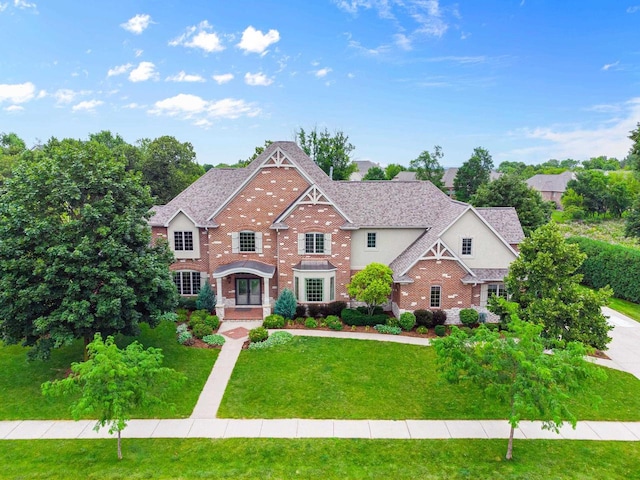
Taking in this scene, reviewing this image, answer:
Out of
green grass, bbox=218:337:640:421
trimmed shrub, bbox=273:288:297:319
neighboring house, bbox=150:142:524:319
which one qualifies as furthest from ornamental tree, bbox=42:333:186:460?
neighboring house, bbox=150:142:524:319

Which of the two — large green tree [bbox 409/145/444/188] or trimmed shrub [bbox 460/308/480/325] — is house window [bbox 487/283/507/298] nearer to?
trimmed shrub [bbox 460/308/480/325]

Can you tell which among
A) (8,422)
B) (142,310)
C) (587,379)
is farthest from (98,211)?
(587,379)

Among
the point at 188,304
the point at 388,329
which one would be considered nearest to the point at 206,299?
the point at 188,304

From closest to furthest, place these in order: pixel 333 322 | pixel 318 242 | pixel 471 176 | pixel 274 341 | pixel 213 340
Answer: pixel 274 341
pixel 213 340
pixel 333 322
pixel 318 242
pixel 471 176

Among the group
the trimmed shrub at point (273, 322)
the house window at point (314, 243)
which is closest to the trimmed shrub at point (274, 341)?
the trimmed shrub at point (273, 322)

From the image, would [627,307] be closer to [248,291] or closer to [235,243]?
[248,291]

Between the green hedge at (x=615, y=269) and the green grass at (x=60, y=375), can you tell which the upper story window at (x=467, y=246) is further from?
the green grass at (x=60, y=375)

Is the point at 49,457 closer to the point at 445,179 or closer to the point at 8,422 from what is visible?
the point at 8,422
